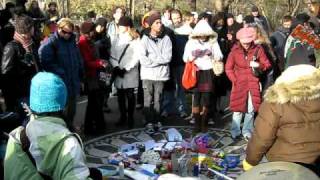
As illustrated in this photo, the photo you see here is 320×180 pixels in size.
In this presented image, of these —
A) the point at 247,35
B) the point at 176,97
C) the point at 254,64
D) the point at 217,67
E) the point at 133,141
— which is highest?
the point at 247,35

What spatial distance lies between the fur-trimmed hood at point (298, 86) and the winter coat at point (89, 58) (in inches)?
178

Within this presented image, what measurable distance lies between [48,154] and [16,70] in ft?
13.1

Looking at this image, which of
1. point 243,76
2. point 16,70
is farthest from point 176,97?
point 16,70

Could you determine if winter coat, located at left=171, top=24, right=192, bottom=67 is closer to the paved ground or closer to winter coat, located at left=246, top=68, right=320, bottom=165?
the paved ground

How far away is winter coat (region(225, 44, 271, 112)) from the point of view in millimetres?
8055

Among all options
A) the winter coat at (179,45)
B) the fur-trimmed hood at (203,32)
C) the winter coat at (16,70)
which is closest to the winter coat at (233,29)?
the winter coat at (179,45)

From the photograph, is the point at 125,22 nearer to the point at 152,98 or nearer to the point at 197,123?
the point at 152,98

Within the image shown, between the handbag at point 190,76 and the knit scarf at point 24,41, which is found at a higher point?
the knit scarf at point 24,41

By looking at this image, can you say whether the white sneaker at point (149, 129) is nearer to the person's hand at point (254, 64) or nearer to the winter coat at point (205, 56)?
the winter coat at point (205, 56)

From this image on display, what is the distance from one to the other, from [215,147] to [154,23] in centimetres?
211

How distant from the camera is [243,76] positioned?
8094 millimetres

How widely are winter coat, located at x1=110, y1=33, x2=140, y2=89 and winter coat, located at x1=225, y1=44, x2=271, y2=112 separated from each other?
157cm

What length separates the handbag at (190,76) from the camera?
331 inches

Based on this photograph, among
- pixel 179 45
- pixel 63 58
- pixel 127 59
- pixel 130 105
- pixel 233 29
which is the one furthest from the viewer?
pixel 233 29
